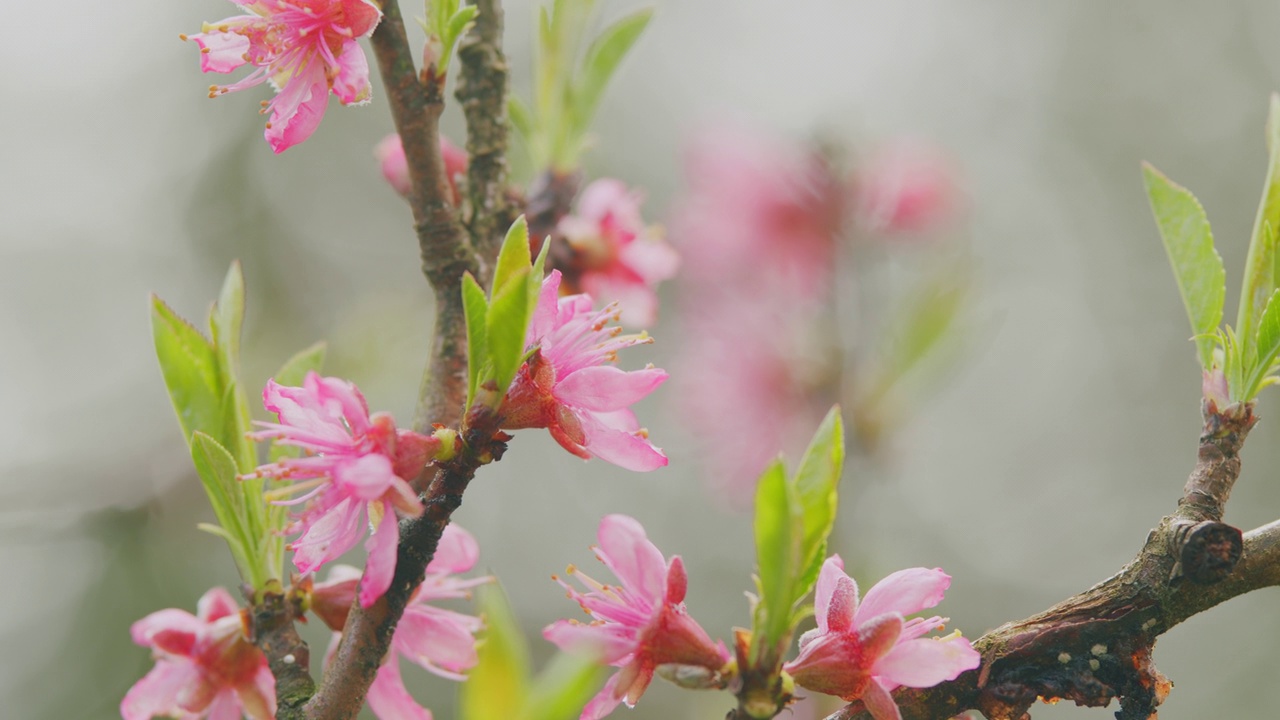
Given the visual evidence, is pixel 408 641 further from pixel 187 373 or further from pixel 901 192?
pixel 901 192

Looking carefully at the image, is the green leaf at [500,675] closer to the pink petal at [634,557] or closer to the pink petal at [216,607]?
the pink petal at [634,557]

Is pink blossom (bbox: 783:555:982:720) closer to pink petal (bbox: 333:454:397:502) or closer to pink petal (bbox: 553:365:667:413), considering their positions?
pink petal (bbox: 553:365:667:413)

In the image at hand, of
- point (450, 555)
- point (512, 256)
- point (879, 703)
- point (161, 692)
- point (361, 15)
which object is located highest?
point (361, 15)

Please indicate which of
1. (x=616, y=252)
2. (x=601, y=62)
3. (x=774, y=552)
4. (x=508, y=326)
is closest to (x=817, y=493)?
(x=774, y=552)

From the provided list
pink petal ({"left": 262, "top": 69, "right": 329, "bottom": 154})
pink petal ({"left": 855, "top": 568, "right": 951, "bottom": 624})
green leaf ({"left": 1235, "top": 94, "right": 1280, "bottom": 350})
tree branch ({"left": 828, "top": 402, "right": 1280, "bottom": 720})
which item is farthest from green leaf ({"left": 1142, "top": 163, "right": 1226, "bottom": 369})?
pink petal ({"left": 262, "top": 69, "right": 329, "bottom": 154})

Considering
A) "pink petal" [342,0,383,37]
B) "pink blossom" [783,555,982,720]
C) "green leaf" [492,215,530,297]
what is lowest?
"pink blossom" [783,555,982,720]

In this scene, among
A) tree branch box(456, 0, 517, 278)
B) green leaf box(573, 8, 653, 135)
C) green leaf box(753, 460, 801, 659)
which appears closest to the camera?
green leaf box(753, 460, 801, 659)

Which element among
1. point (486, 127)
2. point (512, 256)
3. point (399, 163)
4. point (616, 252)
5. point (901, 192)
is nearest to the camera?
point (512, 256)
